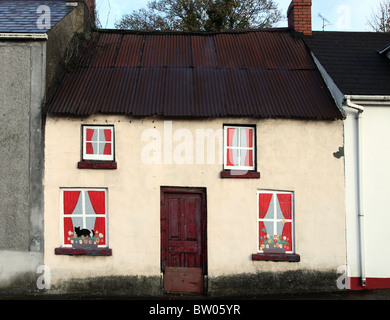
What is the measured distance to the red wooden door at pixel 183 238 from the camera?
8.35 metres

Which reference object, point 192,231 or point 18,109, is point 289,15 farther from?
point 18,109

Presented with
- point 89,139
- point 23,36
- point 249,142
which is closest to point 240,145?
point 249,142

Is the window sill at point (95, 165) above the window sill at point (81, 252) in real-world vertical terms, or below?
above

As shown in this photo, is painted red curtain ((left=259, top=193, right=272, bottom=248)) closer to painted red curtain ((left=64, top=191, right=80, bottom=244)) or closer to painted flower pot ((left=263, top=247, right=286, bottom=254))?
painted flower pot ((left=263, top=247, right=286, bottom=254))

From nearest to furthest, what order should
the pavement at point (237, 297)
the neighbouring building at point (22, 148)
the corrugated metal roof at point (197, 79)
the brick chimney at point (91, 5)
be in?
the pavement at point (237, 297) → the neighbouring building at point (22, 148) → the corrugated metal roof at point (197, 79) → the brick chimney at point (91, 5)

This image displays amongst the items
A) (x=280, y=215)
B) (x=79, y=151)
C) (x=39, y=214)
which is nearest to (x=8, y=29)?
(x=79, y=151)

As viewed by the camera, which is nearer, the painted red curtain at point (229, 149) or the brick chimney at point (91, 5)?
the painted red curtain at point (229, 149)

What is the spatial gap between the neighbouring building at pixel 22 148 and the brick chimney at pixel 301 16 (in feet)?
24.8

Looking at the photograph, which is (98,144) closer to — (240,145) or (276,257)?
(240,145)

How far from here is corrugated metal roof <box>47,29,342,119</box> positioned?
28.0 ft

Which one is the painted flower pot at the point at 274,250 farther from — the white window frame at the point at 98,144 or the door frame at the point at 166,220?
the white window frame at the point at 98,144

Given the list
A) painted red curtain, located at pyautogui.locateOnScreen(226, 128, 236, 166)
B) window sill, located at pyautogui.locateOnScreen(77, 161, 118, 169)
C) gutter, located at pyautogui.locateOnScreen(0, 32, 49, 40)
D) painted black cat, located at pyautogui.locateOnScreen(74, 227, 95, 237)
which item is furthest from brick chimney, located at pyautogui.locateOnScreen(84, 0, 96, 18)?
painted black cat, located at pyautogui.locateOnScreen(74, 227, 95, 237)

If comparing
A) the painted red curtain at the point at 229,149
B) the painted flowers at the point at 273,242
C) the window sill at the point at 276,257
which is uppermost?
the painted red curtain at the point at 229,149

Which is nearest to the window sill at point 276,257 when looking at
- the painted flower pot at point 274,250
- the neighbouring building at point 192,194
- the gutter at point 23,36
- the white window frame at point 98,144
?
the neighbouring building at point 192,194
